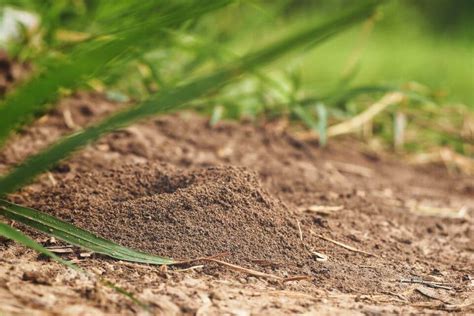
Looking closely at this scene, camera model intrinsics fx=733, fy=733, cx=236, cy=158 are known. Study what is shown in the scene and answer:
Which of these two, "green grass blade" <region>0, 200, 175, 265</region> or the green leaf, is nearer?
"green grass blade" <region>0, 200, 175, 265</region>

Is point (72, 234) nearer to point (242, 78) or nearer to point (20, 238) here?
point (20, 238)

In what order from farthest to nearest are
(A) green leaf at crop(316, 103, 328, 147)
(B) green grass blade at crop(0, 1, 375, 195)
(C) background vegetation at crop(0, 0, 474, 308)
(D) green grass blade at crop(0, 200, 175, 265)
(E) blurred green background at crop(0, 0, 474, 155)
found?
(A) green leaf at crop(316, 103, 328, 147) < (E) blurred green background at crop(0, 0, 474, 155) < (D) green grass blade at crop(0, 200, 175, 265) < (C) background vegetation at crop(0, 0, 474, 308) < (B) green grass blade at crop(0, 1, 375, 195)

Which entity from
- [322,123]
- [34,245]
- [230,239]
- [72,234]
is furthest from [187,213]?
[322,123]

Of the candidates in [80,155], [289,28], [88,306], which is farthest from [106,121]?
[289,28]

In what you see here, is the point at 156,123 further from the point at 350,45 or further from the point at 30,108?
the point at 350,45

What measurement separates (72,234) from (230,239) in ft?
0.90

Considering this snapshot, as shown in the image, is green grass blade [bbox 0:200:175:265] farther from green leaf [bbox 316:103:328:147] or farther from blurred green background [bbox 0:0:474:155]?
green leaf [bbox 316:103:328:147]

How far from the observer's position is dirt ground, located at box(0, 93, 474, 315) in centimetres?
111

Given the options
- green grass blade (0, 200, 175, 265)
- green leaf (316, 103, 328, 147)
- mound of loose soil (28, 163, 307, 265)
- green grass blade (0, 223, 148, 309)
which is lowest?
green grass blade (0, 223, 148, 309)

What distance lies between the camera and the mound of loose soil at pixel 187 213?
1275mm

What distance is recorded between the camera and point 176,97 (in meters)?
1.02

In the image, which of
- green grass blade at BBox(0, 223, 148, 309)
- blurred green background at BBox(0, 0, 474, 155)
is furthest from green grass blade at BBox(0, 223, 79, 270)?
blurred green background at BBox(0, 0, 474, 155)

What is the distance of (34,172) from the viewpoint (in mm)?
1077

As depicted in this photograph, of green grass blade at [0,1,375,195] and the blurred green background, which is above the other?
the blurred green background
